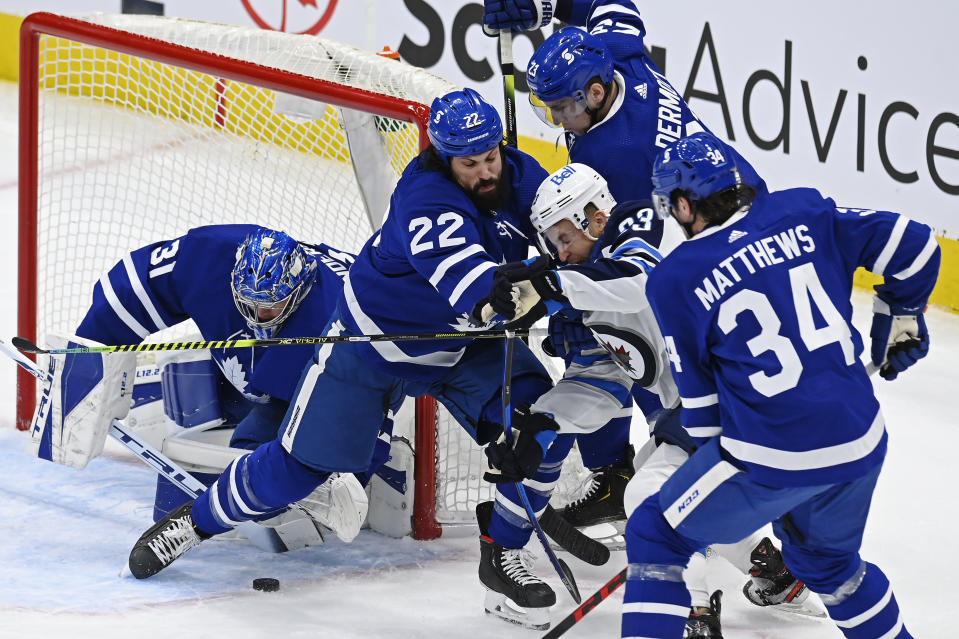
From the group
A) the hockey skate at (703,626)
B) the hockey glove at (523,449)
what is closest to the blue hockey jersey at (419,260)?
the hockey glove at (523,449)

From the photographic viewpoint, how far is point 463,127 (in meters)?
2.59

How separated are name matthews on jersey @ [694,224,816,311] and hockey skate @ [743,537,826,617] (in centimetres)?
95

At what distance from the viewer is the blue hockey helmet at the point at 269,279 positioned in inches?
118

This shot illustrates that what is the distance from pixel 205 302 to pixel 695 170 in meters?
1.53

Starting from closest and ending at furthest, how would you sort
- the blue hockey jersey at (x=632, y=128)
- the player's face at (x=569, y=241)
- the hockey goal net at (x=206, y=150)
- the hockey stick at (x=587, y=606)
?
the hockey stick at (x=587, y=606)
the player's face at (x=569, y=241)
the blue hockey jersey at (x=632, y=128)
the hockey goal net at (x=206, y=150)

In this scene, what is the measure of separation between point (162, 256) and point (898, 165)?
3491 mm

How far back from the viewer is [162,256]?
3248mm

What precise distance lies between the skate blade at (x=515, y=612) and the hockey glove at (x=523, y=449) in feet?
1.09

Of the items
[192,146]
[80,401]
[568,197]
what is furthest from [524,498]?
[192,146]

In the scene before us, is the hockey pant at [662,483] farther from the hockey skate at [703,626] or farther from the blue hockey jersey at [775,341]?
the blue hockey jersey at [775,341]

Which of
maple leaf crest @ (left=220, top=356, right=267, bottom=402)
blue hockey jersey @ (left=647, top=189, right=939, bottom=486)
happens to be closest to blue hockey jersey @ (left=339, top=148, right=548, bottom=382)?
maple leaf crest @ (left=220, top=356, right=267, bottom=402)

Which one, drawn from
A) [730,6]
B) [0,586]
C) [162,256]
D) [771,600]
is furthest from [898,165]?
[0,586]

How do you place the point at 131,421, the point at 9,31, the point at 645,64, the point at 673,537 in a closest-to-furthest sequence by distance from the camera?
the point at 673,537
the point at 645,64
the point at 131,421
the point at 9,31

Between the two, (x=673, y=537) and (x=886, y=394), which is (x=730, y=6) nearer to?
(x=886, y=394)
